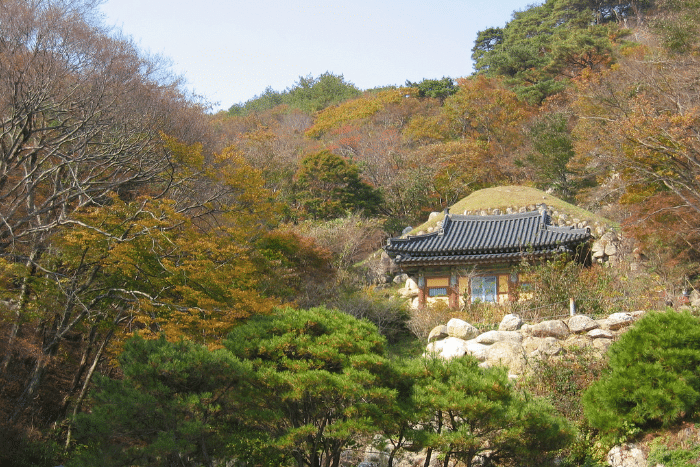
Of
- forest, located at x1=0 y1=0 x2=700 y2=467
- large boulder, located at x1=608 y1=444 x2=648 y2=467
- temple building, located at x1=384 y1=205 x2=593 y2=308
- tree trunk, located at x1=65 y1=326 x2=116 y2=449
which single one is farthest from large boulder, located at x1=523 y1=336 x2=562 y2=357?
tree trunk, located at x1=65 y1=326 x2=116 y2=449

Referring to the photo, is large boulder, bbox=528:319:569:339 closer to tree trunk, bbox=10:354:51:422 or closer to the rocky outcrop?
the rocky outcrop

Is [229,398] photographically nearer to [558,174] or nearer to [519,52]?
[558,174]

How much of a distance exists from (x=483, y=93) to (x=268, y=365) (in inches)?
1009

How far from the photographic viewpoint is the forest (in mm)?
6930

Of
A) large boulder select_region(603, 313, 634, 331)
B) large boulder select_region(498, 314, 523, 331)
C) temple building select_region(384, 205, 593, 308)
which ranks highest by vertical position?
temple building select_region(384, 205, 593, 308)

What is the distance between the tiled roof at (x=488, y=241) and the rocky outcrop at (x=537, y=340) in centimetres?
480

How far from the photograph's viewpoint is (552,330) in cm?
1076

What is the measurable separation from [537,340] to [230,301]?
17.4 ft

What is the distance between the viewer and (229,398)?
698 cm

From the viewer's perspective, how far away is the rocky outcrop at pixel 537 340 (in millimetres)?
10281

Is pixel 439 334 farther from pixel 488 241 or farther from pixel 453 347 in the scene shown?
pixel 488 241

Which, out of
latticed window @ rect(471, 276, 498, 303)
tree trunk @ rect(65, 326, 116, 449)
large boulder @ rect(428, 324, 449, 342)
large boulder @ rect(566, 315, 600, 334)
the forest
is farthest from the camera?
latticed window @ rect(471, 276, 498, 303)

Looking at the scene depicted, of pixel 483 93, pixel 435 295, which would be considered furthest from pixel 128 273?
pixel 483 93

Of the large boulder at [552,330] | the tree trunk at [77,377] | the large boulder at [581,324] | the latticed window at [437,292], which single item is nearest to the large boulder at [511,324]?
the large boulder at [552,330]
